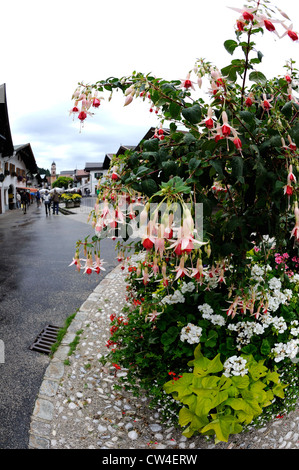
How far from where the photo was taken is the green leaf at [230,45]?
205 centimetres

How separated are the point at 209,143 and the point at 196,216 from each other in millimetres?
436

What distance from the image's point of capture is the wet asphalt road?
3176 millimetres

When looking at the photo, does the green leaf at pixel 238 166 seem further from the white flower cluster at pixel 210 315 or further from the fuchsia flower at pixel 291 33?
the white flower cluster at pixel 210 315

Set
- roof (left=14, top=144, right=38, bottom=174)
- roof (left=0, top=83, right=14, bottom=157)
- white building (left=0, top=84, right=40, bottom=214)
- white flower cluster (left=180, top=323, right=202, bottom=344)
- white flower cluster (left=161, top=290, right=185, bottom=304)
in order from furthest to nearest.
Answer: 1. roof (left=14, top=144, right=38, bottom=174)
2. white building (left=0, top=84, right=40, bottom=214)
3. roof (left=0, top=83, right=14, bottom=157)
4. white flower cluster (left=161, top=290, right=185, bottom=304)
5. white flower cluster (left=180, top=323, right=202, bottom=344)

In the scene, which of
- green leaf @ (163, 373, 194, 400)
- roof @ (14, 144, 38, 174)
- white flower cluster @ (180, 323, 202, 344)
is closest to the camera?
green leaf @ (163, 373, 194, 400)

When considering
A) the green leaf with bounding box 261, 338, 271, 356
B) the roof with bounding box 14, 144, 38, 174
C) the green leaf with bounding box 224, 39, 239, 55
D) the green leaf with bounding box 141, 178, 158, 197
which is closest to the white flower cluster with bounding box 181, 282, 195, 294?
the green leaf with bounding box 261, 338, 271, 356

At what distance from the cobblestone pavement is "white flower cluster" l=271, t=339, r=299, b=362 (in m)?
0.68

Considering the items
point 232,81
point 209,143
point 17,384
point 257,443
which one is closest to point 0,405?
point 17,384

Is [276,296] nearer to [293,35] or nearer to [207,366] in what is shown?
[207,366]

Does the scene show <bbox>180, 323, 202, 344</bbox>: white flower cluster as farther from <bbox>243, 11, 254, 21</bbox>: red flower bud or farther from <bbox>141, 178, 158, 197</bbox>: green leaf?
<bbox>243, 11, 254, 21</bbox>: red flower bud

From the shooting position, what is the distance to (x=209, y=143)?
183cm

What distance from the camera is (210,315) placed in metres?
2.88
